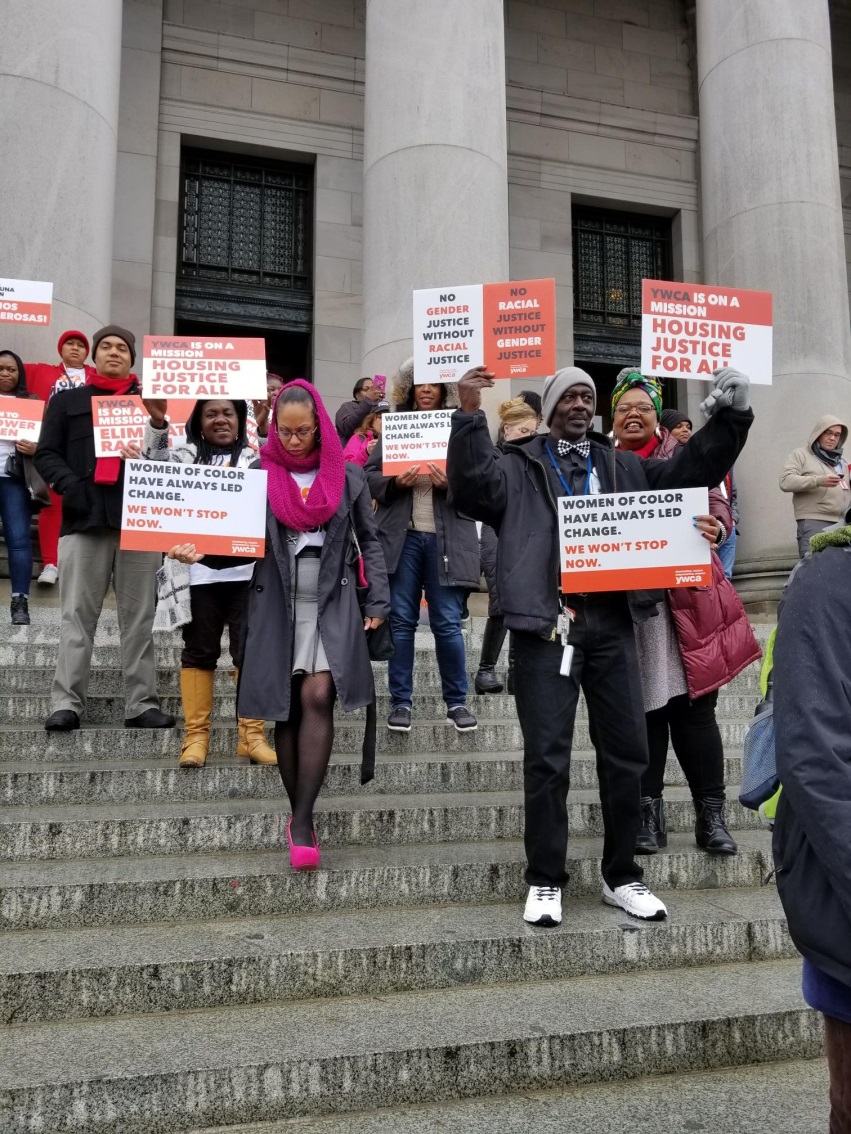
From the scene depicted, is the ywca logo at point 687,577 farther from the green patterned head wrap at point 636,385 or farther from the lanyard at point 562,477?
the green patterned head wrap at point 636,385

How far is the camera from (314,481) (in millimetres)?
4676

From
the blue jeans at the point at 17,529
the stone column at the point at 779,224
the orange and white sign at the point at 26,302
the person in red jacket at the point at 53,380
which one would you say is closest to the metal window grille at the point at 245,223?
the stone column at the point at 779,224

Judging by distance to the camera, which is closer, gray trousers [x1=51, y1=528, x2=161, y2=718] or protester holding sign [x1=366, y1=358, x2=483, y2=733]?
gray trousers [x1=51, y1=528, x2=161, y2=718]

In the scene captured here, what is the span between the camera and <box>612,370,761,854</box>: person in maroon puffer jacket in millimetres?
4742

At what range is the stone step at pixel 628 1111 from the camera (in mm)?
2971

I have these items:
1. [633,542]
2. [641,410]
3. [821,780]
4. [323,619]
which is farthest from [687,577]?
[821,780]

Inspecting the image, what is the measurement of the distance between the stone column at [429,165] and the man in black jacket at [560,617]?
5.84m

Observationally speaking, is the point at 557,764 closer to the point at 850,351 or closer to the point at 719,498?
the point at 719,498

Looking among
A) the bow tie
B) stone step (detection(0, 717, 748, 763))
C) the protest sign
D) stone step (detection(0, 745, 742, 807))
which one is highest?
the protest sign

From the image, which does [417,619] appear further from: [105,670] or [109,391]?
[109,391]

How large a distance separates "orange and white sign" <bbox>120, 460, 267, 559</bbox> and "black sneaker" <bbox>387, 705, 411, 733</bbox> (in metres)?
1.86

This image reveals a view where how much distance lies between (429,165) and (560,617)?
7348 millimetres

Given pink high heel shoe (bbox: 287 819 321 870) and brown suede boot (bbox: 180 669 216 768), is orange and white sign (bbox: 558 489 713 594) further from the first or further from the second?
brown suede boot (bbox: 180 669 216 768)

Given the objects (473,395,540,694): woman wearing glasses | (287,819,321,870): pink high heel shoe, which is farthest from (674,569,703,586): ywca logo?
(473,395,540,694): woman wearing glasses
